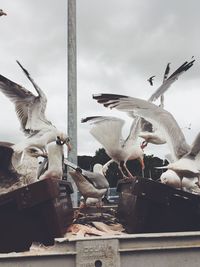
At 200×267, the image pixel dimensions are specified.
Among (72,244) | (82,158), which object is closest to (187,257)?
(72,244)

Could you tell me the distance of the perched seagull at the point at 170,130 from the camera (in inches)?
150

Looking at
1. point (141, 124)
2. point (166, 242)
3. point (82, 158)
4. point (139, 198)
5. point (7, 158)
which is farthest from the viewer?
point (82, 158)

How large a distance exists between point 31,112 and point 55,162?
1.72m

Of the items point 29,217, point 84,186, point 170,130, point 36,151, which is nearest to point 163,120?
point 170,130

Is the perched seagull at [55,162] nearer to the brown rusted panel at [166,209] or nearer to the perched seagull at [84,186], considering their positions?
the perched seagull at [84,186]

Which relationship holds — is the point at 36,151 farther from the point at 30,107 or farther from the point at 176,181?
the point at 176,181

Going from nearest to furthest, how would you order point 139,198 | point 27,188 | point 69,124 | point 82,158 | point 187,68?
point 27,188, point 139,198, point 187,68, point 69,124, point 82,158

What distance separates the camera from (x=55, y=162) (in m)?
5.44

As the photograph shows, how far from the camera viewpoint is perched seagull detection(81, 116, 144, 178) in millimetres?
5577

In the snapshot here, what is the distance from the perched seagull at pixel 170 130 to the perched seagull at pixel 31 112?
8.04 ft

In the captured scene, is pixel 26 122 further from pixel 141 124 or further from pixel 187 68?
pixel 187 68

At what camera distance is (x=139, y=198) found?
101 inches

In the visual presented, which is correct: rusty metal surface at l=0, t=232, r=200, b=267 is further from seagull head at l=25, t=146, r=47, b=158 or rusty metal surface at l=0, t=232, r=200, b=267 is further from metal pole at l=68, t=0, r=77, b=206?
metal pole at l=68, t=0, r=77, b=206

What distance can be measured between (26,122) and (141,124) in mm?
1973
